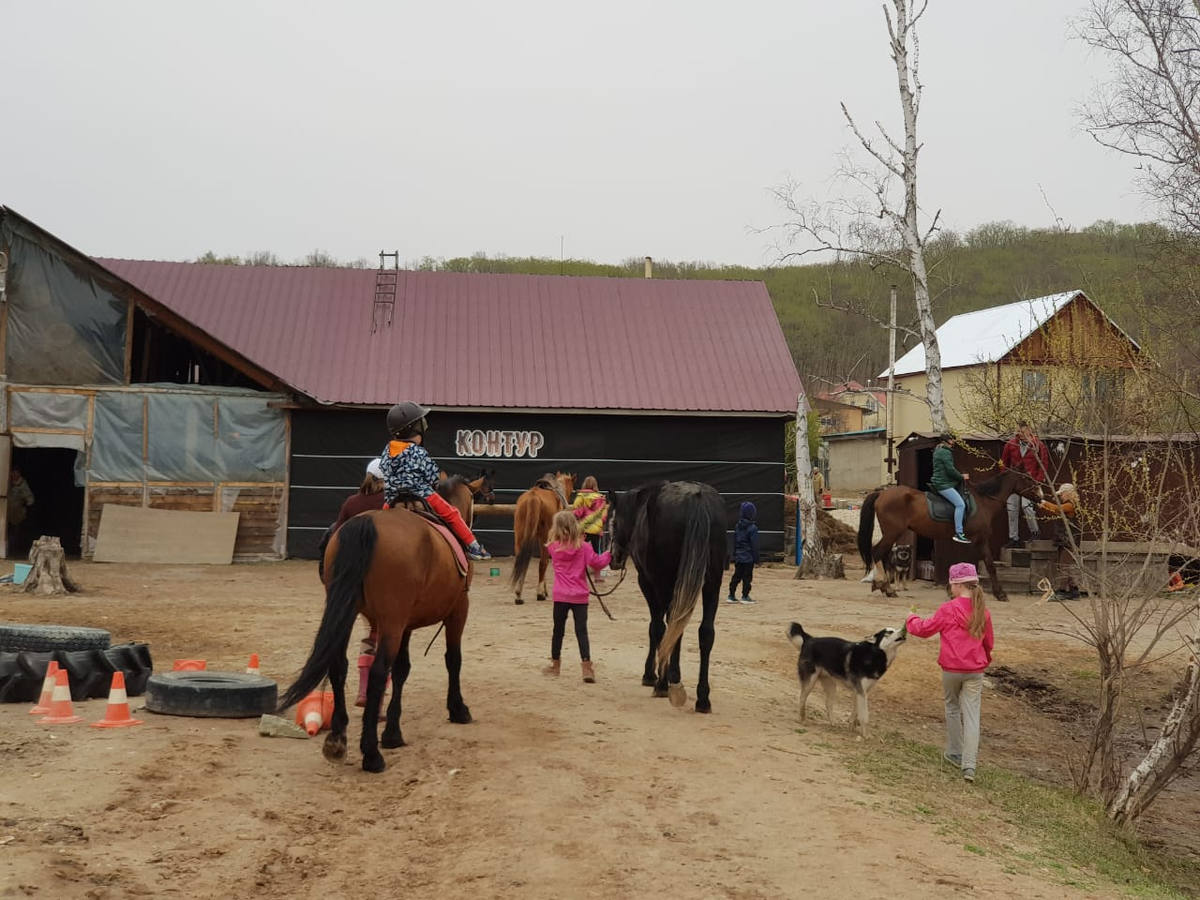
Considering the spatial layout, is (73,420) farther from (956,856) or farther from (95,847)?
(956,856)

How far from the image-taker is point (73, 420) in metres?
23.2

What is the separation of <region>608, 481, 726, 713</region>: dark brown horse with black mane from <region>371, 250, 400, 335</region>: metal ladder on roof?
18.6 metres

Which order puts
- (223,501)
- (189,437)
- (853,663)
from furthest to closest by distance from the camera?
(223,501) → (189,437) → (853,663)

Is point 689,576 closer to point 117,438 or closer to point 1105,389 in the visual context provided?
point 1105,389

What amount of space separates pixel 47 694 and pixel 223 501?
52.1ft

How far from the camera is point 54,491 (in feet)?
90.1

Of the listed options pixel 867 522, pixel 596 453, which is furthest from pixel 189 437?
pixel 867 522

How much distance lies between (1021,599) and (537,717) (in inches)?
535

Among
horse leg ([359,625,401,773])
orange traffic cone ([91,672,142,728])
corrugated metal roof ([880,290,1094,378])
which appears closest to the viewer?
horse leg ([359,625,401,773])

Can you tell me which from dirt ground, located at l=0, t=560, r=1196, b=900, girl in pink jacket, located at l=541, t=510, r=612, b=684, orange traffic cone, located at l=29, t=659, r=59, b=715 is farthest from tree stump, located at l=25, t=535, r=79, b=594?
girl in pink jacket, located at l=541, t=510, r=612, b=684

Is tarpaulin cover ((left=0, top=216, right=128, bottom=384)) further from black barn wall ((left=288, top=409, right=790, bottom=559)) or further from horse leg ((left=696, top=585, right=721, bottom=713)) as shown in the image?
horse leg ((left=696, top=585, right=721, bottom=713))

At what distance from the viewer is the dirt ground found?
545 centimetres

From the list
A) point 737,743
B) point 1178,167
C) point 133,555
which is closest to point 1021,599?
point 1178,167

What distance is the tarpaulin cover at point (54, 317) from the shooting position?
22766mm
